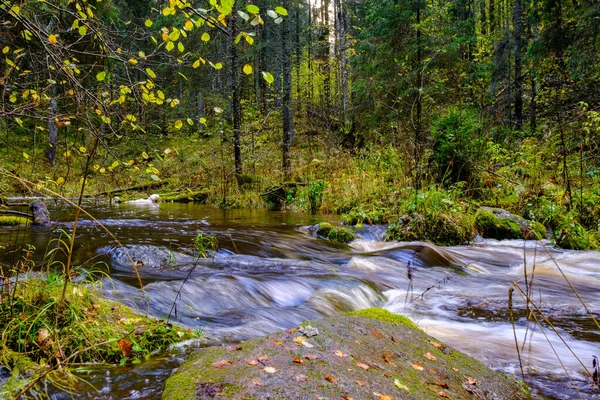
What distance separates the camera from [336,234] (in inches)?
284

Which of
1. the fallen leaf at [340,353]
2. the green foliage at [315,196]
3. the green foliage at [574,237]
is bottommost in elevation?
the fallen leaf at [340,353]

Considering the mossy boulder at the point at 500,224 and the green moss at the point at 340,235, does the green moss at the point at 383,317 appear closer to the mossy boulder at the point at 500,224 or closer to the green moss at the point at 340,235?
the green moss at the point at 340,235

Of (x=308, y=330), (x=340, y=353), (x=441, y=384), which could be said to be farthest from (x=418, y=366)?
(x=308, y=330)

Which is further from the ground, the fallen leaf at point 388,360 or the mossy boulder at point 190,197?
the mossy boulder at point 190,197

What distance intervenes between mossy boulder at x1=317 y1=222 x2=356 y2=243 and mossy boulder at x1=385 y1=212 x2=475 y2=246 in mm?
802

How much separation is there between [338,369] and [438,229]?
574 cm

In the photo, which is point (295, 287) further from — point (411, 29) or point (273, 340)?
point (411, 29)

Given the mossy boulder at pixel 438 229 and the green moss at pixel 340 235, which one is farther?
the green moss at pixel 340 235

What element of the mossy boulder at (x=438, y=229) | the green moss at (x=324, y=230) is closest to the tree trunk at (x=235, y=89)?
the green moss at (x=324, y=230)

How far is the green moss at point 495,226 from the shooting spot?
713 centimetres

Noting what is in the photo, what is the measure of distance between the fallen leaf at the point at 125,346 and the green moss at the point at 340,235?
5.10 m

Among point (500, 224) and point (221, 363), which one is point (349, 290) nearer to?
point (221, 363)

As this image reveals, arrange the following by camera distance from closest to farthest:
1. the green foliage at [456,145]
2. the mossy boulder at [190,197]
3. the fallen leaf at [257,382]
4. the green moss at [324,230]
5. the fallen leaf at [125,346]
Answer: the fallen leaf at [257,382]
the fallen leaf at [125,346]
the green moss at [324,230]
the green foliage at [456,145]
the mossy boulder at [190,197]

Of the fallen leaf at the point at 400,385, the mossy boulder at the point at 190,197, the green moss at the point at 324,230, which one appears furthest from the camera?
the mossy boulder at the point at 190,197
